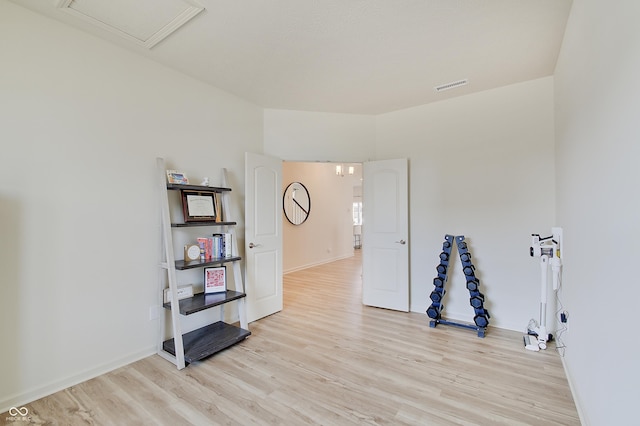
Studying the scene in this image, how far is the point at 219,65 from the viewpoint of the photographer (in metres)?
2.82

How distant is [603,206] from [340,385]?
199 centimetres

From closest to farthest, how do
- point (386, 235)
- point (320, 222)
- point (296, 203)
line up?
point (386, 235) < point (296, 203) < point (320, 222)

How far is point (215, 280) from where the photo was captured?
10.2ft

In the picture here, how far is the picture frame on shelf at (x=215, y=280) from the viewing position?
3067 millimetres

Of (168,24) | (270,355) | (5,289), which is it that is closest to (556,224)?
(270,355)

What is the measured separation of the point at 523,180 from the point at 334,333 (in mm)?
2625

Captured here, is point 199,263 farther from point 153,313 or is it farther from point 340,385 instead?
point 340,385

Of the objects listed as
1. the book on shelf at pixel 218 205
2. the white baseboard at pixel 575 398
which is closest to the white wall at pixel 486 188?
the white baseboard at pixel 575 398

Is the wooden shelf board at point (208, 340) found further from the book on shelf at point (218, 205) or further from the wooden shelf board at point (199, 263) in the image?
the book on shelf at point (218, 205)

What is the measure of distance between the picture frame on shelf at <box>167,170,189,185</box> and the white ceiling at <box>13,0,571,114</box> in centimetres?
103

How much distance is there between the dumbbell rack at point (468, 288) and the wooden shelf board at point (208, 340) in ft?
6.91

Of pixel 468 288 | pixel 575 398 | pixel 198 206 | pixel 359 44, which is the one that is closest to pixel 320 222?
pixel 468 288

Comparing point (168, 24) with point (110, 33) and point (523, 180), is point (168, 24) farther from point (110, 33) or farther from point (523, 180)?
point (523, 180)

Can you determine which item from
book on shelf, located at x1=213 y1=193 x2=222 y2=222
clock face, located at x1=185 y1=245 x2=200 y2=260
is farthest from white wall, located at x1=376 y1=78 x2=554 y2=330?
clock face, located at x1=185 y1=245 x2=200 y2=260
